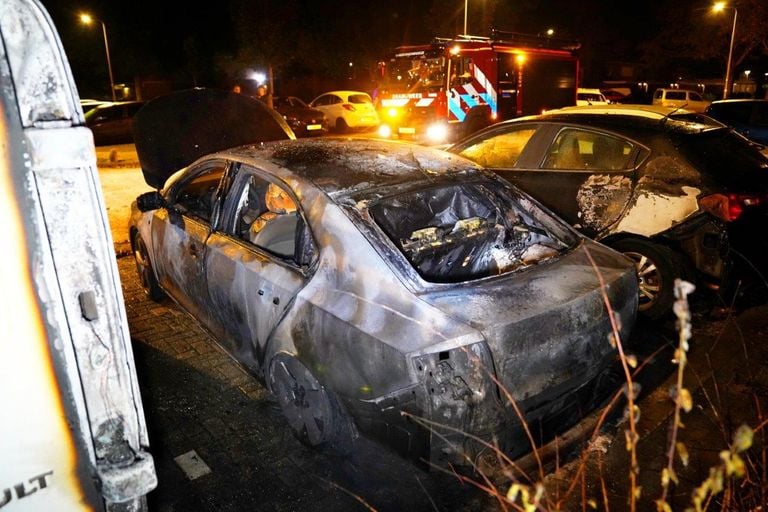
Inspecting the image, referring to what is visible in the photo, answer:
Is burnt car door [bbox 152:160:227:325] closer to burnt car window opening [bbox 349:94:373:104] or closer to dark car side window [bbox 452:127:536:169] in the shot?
dark car side window [bbox 452:127:536:169]

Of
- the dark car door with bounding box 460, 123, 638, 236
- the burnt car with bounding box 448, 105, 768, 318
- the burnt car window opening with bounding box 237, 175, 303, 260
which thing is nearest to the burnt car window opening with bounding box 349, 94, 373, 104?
the dark car door with bounding box 460, 123, 638, 236

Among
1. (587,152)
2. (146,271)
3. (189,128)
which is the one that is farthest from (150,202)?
(587,152)

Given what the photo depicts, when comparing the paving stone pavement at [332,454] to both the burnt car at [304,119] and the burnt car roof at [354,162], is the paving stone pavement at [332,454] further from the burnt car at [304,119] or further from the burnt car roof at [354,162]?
the burnt car at [304,119]

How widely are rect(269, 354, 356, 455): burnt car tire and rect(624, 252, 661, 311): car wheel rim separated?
280cm

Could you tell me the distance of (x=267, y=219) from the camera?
4.18 meters

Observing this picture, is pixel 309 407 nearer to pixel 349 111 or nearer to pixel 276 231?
pixel 276 231

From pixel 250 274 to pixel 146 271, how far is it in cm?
224

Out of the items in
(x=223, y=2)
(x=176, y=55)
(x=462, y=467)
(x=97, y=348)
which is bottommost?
(x=462, y=467)

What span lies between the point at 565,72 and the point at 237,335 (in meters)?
14.0

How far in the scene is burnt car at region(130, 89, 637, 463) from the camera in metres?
2.25

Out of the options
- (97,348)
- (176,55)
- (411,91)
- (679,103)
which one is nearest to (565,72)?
(411,91)

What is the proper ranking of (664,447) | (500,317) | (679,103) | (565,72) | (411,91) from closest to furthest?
(500,317)
(664,447)
(411,91)
(565,72)
(679,103)

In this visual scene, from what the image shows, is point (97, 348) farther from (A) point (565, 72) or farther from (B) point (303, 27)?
(B) point (303, 27)

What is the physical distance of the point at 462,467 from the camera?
7.84 ft
